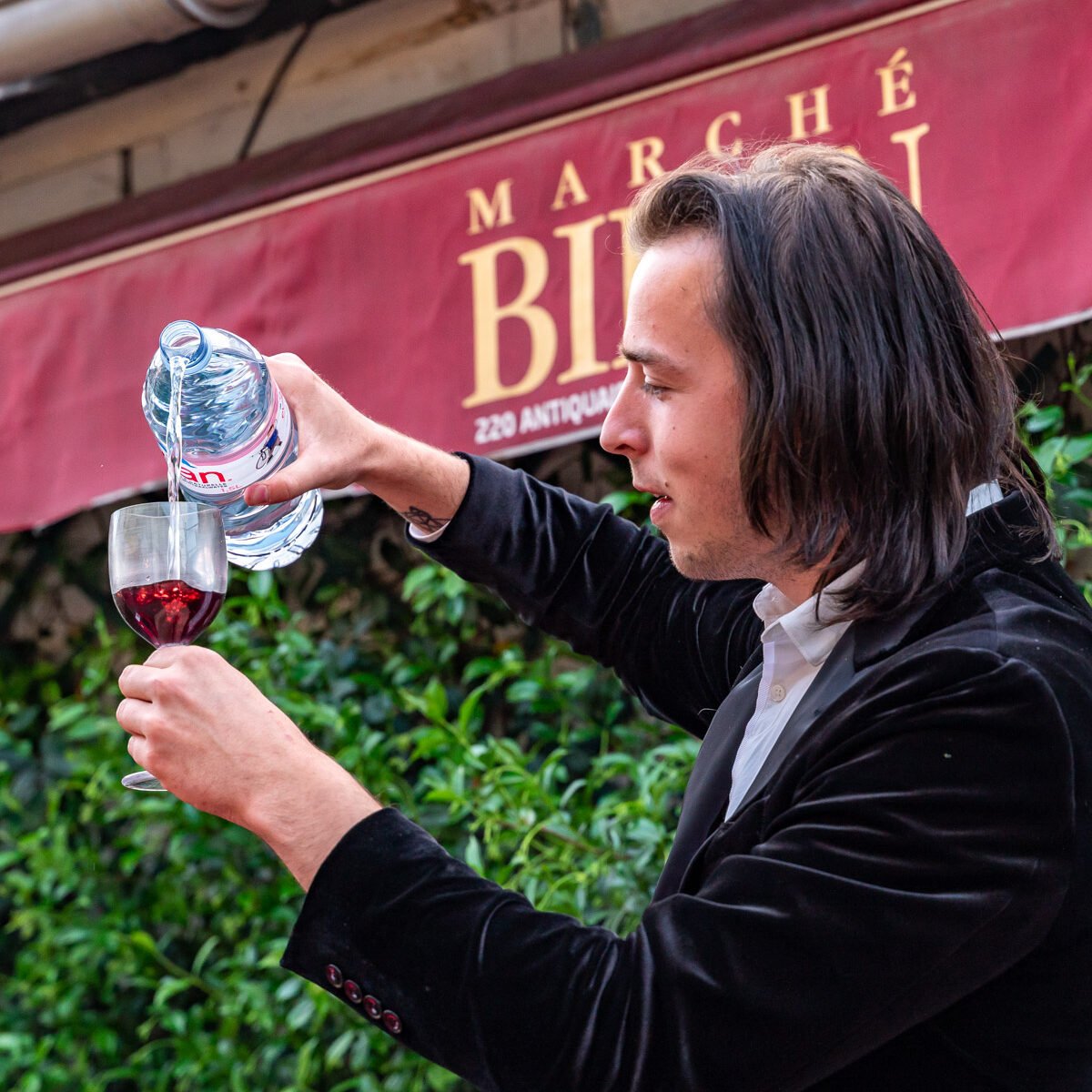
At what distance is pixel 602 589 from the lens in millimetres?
1821

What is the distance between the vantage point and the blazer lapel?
1.41m

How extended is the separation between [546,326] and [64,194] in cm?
198

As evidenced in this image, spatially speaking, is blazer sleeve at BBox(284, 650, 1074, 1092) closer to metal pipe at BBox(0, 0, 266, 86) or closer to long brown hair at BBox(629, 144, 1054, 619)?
long brown hair at BBox(629, 144, 1054, 619)

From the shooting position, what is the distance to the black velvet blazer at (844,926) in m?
1.12

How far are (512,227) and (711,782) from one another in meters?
1.90

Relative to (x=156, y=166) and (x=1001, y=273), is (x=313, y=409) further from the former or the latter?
(x=156, y=166)

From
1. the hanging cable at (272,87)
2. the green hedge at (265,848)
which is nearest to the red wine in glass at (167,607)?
the green hedge at (265,848)

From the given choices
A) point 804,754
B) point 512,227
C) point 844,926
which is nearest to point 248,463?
point 804,754

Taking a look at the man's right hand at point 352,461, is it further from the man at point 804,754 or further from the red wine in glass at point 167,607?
the red wine in glass at point 167,607

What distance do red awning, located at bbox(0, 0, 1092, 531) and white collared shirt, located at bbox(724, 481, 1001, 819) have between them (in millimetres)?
1238

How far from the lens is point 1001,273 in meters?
2.52

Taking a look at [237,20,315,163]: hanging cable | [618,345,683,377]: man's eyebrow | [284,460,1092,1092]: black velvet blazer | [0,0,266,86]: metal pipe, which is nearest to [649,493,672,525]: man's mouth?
[618,345,683,377]: man's eyebrow

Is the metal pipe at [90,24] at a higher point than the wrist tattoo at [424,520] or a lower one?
higher

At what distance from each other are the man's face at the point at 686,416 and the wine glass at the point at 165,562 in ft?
1.23
